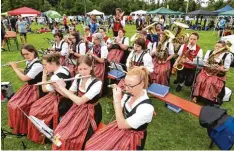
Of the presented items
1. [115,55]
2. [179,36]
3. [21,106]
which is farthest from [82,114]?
[179,36]

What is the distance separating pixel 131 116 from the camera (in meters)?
2.08

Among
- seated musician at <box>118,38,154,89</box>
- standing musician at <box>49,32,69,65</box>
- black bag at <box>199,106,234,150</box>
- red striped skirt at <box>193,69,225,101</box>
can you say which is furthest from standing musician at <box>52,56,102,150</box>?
standing musician at <box>49,32,69,65</box>

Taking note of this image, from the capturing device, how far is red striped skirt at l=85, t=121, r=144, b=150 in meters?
2.17

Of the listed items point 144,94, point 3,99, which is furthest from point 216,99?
point 3,99

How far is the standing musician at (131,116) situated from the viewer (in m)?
2.06

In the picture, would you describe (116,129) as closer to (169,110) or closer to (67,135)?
(67,135)

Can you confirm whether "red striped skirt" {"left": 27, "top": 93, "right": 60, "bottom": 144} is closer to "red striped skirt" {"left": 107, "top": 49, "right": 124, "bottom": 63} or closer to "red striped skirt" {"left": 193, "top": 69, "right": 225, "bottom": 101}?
"red striped skirt" {"left": 107, "top": 49, "right": 124, "bottom": 63}

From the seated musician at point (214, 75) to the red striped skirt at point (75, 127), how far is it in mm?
2827

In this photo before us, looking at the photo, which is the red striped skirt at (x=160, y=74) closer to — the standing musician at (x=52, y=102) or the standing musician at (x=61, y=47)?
the standing musician at (x=61, y=47)

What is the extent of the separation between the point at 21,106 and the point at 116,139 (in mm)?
1871

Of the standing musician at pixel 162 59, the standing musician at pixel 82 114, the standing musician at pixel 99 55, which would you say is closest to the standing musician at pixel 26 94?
the standing musician at pixel 82 114

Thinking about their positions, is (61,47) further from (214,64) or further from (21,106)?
(214,64)

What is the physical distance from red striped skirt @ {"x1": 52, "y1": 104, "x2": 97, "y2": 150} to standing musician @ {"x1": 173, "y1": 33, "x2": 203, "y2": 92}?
10.1 ft

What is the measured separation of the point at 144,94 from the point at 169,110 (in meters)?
2.64
